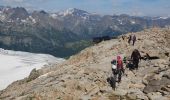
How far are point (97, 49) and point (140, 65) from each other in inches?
625

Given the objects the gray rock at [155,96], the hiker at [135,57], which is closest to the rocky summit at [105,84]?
the gray rock at [155,96]

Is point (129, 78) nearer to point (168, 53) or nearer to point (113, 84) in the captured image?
point (113, 84)

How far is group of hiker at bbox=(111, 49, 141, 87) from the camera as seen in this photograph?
126 feet

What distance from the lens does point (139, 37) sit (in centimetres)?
6116

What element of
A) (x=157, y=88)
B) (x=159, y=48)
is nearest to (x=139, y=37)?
(x=159, y=48)

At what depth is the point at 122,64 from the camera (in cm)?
3884

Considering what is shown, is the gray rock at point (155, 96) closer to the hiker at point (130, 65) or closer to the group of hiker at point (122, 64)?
the group of hiker at point (122, 64)

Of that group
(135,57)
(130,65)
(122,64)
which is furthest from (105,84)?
(130,65)

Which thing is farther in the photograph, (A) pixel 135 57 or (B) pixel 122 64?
(A) pixel 135 57

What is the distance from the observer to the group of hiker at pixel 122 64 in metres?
38.5

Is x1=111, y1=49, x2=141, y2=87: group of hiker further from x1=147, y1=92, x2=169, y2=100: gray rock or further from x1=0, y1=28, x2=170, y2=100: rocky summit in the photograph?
x1=147, y1=92, x2=169, y2=100: gray rock

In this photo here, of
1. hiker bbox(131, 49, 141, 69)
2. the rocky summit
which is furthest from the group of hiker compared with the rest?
the rocky summit

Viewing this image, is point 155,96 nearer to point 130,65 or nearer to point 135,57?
point 135,57

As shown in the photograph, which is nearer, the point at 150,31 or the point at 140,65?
the point at 140,65
